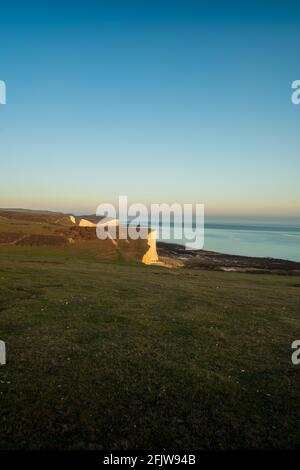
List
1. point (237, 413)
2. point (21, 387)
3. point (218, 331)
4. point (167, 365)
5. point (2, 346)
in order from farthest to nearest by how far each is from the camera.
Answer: point (218, 331) → point (2, 346) → point (167, 365) → point (21, 387) → point (237, 413)

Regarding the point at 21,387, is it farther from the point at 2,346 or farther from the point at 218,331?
the point at 218,331

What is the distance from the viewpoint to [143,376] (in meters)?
11.9

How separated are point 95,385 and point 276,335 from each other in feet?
36.2

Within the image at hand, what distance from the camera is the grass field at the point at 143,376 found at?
8.86 metres

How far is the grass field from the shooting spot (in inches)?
349

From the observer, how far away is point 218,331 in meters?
17.6

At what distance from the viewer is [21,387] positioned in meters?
10.6

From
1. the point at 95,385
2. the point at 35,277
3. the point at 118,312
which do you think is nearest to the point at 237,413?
the point at 95,385

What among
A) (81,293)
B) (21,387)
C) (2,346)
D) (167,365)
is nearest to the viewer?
(21,387)

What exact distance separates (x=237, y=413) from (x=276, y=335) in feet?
29.4
